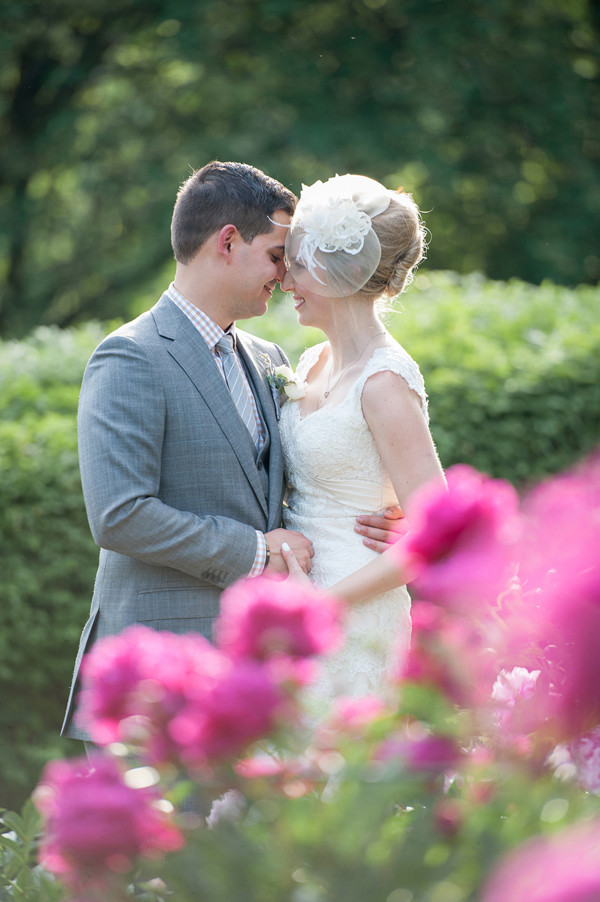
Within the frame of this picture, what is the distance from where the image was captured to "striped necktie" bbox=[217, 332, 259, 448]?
122 inches

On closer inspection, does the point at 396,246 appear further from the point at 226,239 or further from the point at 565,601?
the point at 565,601

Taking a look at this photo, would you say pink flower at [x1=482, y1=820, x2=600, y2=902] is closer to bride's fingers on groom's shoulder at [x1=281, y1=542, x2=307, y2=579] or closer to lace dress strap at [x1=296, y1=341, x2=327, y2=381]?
bride's fingers on groom's shoulder at [x1=281, y1=542, x2=307, y2=579]

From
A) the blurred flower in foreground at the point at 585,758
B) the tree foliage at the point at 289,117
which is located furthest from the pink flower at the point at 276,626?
the tree foliage at the point at 289,117

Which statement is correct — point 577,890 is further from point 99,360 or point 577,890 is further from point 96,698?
point 99,360

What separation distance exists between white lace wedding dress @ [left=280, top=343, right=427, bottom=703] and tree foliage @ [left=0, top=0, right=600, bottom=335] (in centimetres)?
1240

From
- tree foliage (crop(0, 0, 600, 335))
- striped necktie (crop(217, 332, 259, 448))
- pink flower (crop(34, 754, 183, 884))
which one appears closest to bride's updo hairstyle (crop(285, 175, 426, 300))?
striped necktie (crop(217, 332, 259, 448))

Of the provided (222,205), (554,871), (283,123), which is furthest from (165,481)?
(283,123)

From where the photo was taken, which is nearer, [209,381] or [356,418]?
[209,381]

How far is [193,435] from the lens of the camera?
2828 millimetres

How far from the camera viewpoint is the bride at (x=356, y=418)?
2938 millimetres

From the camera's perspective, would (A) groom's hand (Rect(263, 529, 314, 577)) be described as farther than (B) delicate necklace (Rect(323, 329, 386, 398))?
No

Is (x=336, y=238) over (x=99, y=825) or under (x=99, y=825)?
over

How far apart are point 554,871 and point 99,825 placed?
1.45ft

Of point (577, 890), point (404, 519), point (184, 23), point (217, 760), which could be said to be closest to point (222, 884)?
point (217, 760)
